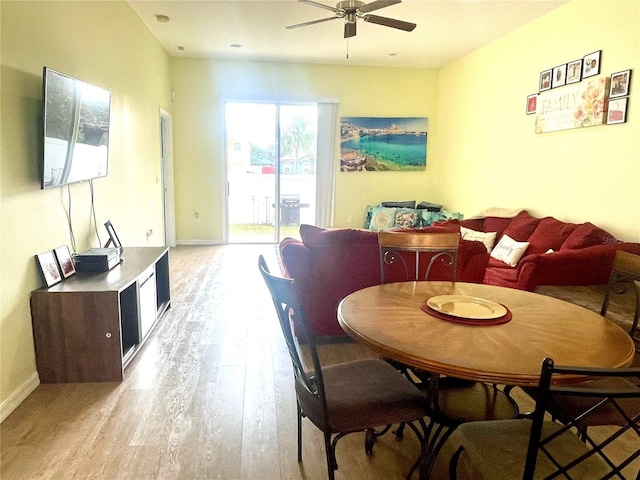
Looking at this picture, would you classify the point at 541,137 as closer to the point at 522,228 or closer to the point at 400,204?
the point at 522,228

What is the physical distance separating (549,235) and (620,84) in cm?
135

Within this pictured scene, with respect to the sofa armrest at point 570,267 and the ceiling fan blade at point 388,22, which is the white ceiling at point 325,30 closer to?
the ceiling fan blade at point 388,22

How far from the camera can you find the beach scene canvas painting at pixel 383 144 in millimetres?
6918

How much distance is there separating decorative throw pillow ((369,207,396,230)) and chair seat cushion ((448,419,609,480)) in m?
5.17

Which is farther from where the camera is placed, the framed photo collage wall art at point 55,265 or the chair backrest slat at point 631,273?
the framed photo collage wall art at point 55,265

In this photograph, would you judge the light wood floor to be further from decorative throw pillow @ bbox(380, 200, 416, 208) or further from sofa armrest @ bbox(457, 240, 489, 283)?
decorative throw pillow @ bbox(380, 200, 416, 208)

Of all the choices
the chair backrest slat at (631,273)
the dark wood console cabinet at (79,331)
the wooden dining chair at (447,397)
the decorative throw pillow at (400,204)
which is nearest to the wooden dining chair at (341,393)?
the wooden dining chair at (447,397)

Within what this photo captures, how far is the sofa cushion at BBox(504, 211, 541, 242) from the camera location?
4.24 metres

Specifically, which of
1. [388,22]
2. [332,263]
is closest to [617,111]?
[388,22]

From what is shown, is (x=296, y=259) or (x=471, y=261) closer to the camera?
(x=296, y=259)

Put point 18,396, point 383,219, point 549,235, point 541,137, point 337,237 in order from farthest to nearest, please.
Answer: point 383,219, point 541,137, point 549,235, point 337,237, point 18,396

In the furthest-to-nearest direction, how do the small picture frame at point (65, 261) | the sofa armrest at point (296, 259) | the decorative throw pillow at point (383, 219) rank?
the decorative throw pillow at point (383, 219)
the sofa armrest at point (296, 259)
the small picture frame at point (65, 261)

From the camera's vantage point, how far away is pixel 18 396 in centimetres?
229

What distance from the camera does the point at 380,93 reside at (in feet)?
22.6
